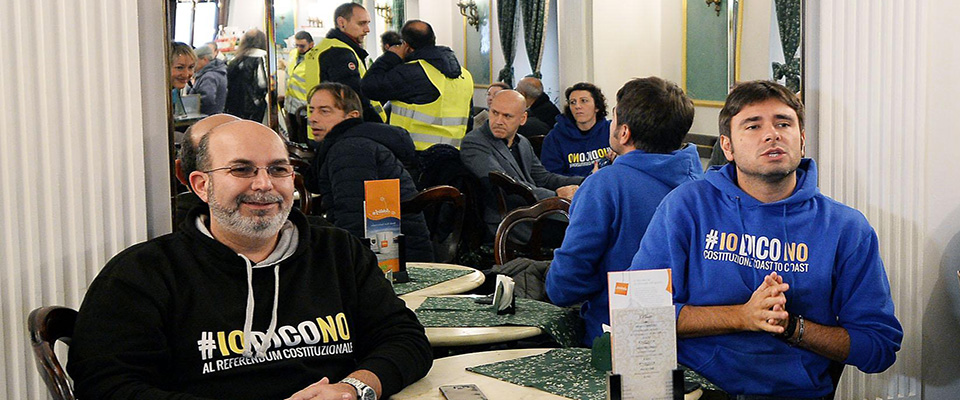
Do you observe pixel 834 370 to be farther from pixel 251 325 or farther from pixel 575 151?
pixel 575 151

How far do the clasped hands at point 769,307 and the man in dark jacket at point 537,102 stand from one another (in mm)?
3795

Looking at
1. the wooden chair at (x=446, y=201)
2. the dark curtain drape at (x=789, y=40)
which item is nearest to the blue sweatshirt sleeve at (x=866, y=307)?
the wooden chair at (x=446, y=201)

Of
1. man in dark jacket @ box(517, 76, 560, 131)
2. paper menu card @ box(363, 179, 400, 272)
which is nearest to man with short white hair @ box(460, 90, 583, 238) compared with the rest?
man in dark jacket @ box(517, 76, 560, 131)

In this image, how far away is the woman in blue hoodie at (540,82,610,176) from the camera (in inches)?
224

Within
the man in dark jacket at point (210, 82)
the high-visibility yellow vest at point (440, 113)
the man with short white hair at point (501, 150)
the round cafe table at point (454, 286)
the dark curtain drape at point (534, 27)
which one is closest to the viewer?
the round cafe table at point (454, 286)

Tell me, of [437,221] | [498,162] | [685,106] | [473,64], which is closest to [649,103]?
[685,106]

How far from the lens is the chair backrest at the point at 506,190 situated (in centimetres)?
472

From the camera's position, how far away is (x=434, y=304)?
109 inches

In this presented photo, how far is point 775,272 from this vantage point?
234 cm

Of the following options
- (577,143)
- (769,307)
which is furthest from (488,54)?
(769,307)

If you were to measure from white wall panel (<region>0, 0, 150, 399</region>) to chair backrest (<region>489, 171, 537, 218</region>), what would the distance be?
8.16 ft

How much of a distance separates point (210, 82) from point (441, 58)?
1787mm

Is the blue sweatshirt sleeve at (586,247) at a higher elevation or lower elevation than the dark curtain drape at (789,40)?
lower

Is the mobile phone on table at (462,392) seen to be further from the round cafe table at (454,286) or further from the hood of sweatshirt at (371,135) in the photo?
the hood of sweatshirt at (371,135)
